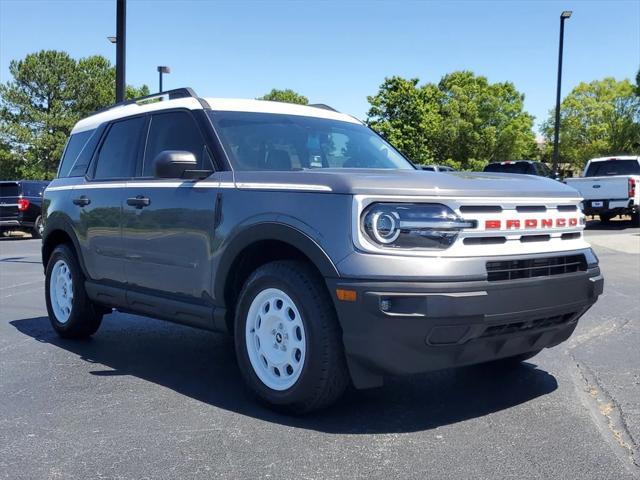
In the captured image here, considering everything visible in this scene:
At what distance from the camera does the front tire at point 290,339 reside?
3666 millimetres

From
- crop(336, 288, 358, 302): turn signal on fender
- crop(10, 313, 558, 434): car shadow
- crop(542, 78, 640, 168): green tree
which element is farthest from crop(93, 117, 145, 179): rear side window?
crop(542, 78, 640, 168): green tree

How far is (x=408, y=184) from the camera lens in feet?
11.7

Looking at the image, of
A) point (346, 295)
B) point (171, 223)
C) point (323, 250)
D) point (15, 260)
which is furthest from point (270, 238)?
point (15, 260)

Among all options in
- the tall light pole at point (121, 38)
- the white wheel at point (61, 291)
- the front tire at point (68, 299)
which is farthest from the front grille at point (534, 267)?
the tall light pole at point (121, 38)

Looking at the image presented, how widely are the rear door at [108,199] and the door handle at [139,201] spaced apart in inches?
6.4

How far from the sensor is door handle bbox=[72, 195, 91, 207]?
225 inches

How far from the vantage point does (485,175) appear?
14.3ft

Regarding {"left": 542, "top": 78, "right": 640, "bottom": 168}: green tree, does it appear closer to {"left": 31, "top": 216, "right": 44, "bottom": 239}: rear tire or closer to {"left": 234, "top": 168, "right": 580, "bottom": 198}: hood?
{"left": 31, "top": 216, "right": 44, "bottom": 239}: rear tire

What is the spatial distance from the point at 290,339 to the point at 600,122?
5366 cm

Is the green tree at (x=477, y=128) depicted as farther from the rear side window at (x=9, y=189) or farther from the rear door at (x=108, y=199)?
the rear door at (x=108, y=199)

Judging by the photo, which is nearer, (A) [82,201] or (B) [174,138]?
(B) [174,138]

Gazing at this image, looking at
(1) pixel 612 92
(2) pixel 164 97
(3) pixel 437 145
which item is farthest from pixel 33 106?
(2) pixel 164 97

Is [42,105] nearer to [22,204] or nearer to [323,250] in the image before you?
[22,204]

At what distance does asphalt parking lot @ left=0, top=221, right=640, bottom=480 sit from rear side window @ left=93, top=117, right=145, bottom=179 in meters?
1.50
